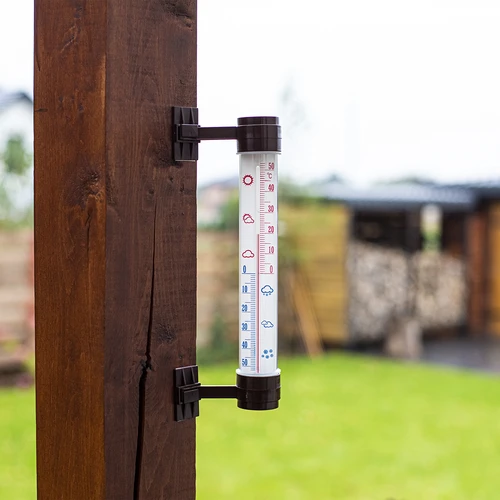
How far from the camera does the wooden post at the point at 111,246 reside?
2.78 ft

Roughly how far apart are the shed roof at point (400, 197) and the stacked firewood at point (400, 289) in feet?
1.49

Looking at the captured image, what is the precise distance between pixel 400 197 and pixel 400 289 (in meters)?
0.95

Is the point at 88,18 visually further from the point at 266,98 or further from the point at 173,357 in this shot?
the point at 266,98

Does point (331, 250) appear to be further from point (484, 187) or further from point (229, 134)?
point (229, 134)

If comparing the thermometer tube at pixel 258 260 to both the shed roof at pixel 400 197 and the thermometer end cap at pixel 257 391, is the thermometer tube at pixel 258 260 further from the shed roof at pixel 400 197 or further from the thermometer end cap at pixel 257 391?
the shed roof at pixel 400 197

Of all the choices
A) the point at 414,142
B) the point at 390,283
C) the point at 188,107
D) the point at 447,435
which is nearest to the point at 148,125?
the point at 188,107

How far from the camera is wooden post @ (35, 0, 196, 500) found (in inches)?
33.4

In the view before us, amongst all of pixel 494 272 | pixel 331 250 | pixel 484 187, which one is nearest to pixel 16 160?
pixel 331 250

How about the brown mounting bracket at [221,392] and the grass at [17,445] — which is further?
the grass at [17,445]

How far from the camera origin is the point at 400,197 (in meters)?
7.88

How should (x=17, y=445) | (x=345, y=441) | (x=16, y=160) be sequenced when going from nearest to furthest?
(x=17, y=445)
(x=345, y=441)
(x=16, y=160)

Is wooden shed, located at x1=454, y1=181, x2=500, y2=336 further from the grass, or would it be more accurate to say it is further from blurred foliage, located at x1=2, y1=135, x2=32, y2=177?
the grass

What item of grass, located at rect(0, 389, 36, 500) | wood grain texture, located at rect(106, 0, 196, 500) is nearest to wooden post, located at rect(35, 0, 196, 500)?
wood grain texture, located at rect(106, 0, 196, 500)

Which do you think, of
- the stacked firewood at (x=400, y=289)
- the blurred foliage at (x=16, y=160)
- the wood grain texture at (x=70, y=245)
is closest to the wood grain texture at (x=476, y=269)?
the stacked firewood at (x=400, y=289)
